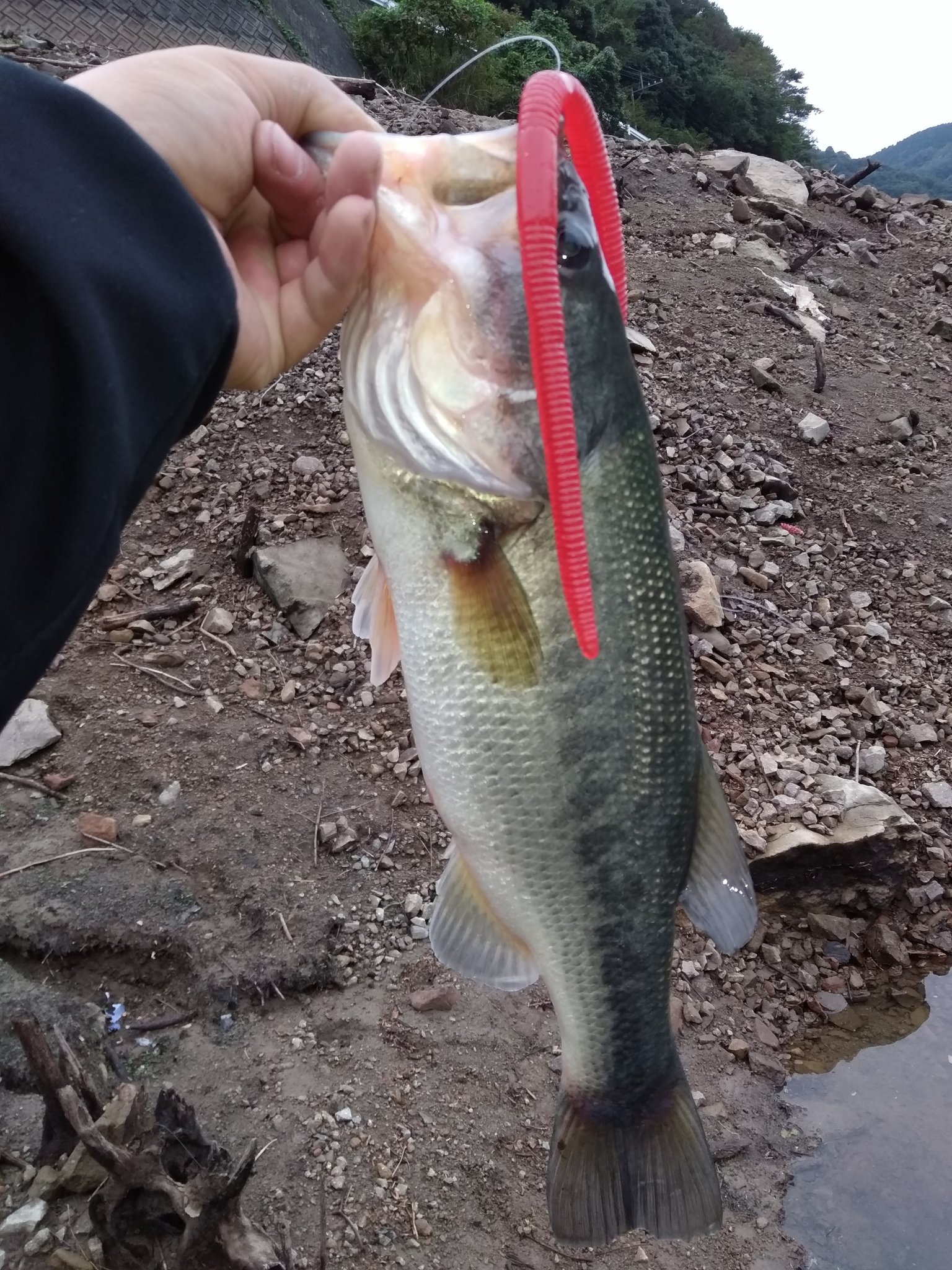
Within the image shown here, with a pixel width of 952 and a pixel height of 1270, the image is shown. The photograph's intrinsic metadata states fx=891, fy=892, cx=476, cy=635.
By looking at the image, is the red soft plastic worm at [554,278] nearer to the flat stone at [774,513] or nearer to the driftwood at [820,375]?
the flat stone at [774,513]

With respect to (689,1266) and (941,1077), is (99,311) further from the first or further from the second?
(941,1077)

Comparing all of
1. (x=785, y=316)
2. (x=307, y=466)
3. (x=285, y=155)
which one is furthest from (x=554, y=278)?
(x=785, y=316)

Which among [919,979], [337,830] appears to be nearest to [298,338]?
[337,830]

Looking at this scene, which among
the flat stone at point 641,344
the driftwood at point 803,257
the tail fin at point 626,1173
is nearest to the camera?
the tail fin at point 626,1173

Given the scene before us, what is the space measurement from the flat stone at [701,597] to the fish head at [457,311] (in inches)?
114

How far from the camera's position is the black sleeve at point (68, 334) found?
117cm

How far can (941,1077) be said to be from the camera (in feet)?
11.4

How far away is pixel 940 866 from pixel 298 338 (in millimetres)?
3578

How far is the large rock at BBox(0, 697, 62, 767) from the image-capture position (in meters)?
3.40

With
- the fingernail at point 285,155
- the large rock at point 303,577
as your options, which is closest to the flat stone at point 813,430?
the large rock at point 303,577

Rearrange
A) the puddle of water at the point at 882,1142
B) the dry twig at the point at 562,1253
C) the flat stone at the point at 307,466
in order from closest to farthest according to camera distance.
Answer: the dry twig at the point at 562,1253 < the puddle of water at the point at 882,1142 < the flat stone at the point at 307,466

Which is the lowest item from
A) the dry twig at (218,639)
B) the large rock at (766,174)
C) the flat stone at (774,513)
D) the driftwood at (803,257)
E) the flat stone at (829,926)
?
the dry twig at (218,639)

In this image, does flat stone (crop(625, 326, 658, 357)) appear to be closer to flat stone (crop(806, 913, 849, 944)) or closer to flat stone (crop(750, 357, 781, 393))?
flat stone (crop(750, 357, 781, 393))

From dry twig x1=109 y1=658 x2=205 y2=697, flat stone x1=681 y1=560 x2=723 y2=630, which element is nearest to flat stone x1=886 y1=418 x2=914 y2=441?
flat stone x1=681 y1=560 x2=723 y2=630
